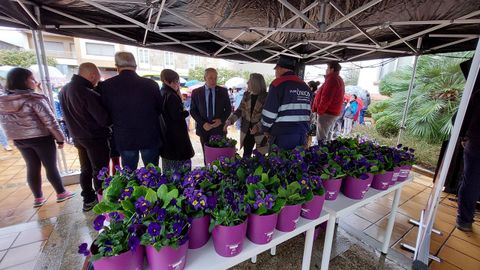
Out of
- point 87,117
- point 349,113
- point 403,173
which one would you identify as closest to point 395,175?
point 403,173

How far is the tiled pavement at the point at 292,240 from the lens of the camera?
165cm

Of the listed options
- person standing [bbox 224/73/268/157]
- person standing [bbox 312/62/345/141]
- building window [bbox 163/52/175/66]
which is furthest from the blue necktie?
building window [bbox 163/52/175/66]

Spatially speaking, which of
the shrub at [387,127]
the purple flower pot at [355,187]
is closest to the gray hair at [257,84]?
the purple flower pot at [355,187]

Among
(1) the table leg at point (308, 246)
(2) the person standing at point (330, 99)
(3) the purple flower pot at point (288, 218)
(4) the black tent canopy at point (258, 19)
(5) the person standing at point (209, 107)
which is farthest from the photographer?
(2) the person standing at point (330, 99)

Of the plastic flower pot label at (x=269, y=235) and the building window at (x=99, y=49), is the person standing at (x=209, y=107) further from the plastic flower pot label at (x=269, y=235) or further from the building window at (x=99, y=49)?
the building window at (x=99, y=49)

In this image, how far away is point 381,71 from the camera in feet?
29.0

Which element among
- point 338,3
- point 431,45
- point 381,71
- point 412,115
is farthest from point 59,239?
point 381,71

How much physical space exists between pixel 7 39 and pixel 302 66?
2041 cm

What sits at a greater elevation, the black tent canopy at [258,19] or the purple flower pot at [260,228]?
the black tent canopy at [258,19]

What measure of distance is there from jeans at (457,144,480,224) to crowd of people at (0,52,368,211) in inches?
55.9

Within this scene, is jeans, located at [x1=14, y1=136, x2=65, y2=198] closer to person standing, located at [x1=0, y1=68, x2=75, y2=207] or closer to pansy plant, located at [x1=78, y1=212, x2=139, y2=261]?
person standing, located at [x1=0, y1=68, x2=75, y2=207]

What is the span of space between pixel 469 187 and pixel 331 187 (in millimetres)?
1745

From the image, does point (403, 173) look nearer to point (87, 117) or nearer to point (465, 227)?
point (465, 227)

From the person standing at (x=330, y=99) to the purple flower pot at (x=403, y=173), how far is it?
3.94ft
